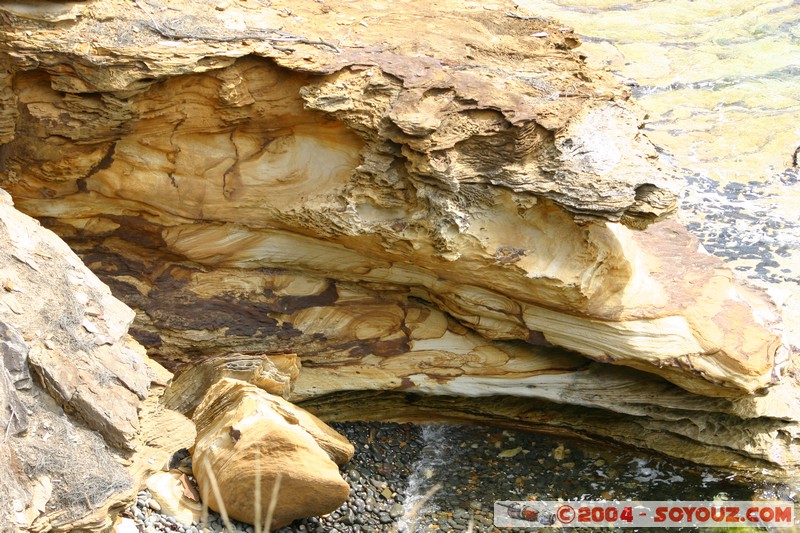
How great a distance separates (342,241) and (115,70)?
54.4 inches

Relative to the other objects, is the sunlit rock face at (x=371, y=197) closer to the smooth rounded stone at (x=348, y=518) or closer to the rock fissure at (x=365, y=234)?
the rock fissure at (x=365, y=234)

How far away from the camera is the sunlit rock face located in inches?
161

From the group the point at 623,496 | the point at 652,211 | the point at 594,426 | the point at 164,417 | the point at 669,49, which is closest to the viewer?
the point at 164,417

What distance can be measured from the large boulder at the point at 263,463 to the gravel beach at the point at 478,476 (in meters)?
0.48

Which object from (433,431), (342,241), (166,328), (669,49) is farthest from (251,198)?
(669,49)

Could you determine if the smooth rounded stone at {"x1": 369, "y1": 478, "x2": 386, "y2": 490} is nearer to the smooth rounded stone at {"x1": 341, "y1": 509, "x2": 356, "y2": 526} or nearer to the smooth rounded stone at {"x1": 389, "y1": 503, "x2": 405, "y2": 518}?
the smooth rounded stone at {"x1": 389, "y1": 503, "x2": 405, "y2": 518}

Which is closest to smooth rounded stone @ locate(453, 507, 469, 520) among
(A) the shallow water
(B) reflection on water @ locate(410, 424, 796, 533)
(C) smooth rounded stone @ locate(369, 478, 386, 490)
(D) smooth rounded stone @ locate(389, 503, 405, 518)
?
(B) reflection on water @ locate(410, 424, 796, 533)

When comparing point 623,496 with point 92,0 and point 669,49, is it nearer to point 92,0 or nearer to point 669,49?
point 92,0

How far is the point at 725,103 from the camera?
28.3 ft

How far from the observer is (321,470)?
3949 millimetres

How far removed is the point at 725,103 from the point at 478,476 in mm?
5229

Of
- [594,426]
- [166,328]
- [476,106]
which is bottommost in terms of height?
[594,426]

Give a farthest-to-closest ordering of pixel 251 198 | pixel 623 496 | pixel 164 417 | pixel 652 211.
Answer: pixel 623 496
pixel 251 198
pixel 652 211
pixel 164 417

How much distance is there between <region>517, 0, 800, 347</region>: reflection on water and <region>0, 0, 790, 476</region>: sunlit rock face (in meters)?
1.22
